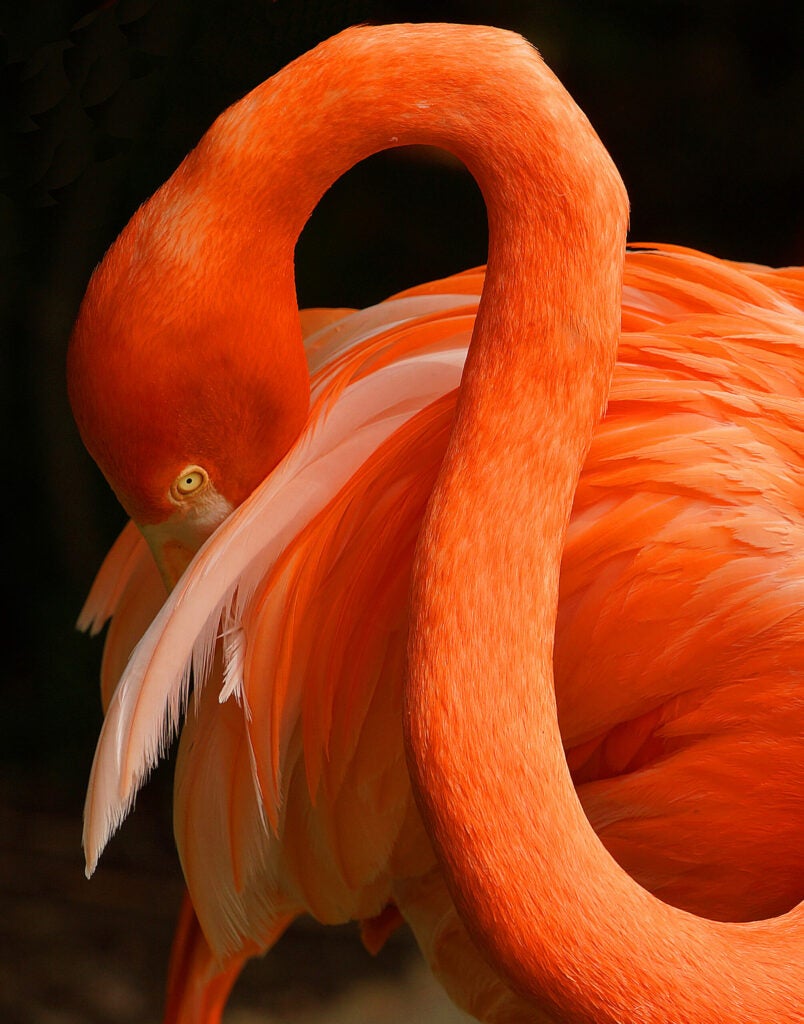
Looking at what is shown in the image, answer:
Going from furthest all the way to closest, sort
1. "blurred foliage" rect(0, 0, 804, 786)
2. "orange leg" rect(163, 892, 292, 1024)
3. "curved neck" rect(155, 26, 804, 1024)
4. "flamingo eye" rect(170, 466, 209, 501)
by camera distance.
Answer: "blurred foliage" rect(0, 0, 804, 786)
"orange leg" rect(163, 892, 292, 1024)
"flamingo eye" rect(170, 466, 209, 501)
"curved neck" rect(155, 26, 804, 1024)

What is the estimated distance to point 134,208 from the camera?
1.77 meters

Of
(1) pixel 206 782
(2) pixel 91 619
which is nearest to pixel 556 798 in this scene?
(1) pixel 206 782

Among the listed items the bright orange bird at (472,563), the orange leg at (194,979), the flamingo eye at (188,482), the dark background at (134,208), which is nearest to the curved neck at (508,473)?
the bright orange bird at (472,563)

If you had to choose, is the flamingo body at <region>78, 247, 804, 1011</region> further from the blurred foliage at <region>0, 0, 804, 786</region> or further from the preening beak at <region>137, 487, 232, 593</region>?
the blurred foliage at <region>0, 0, 804, 786</region>

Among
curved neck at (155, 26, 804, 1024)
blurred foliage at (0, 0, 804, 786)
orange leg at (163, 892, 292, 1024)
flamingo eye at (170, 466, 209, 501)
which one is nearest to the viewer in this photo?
Result: curved neck at (155, 26, 804, 1024)

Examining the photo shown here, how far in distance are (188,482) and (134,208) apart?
1.06m

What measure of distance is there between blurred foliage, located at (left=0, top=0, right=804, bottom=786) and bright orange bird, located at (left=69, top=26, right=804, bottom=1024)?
24.5 inches

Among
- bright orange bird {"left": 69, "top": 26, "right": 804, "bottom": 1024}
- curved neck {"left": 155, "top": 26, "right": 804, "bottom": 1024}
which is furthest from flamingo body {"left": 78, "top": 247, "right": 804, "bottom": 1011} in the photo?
curved neck {"left": 155, "top": 26, "right": 804, "bottom": 1024}

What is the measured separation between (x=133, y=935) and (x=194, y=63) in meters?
1.45

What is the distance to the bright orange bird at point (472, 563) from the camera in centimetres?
68

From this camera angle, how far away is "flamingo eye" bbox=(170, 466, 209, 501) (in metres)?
0.85

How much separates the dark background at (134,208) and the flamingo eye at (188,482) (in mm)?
903

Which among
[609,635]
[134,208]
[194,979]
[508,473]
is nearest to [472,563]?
[508,473]

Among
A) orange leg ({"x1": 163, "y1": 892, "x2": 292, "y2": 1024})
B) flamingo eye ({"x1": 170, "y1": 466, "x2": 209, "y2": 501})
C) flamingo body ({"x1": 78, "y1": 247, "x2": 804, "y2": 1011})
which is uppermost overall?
flamingo eye ({"x1": 170, "y1": 466, "x2": 209, "y2": 501})
